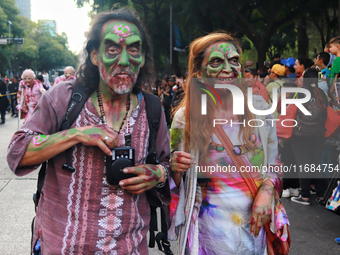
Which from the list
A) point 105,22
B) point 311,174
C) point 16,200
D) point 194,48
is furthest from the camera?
point 311,174

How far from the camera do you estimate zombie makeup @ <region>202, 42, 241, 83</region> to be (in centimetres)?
226

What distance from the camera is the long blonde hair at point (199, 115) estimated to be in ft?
7.27

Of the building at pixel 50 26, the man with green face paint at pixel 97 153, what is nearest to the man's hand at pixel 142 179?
the man with green face paint at pixel 97 153

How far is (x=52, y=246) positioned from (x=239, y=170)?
43.9 inches

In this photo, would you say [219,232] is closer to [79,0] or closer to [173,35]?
[79,0]

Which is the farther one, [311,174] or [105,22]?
[311,174]

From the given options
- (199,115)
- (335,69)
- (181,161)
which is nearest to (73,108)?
(181,161)

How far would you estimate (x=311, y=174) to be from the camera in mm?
5934

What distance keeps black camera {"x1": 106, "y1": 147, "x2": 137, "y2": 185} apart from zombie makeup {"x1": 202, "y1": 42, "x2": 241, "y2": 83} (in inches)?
33.1

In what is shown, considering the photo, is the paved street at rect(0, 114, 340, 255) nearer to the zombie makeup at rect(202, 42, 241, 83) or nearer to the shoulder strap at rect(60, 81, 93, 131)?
the zombie makeup at rect(202, 42, 241, 83)

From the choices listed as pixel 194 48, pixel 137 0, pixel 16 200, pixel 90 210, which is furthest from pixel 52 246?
pixel 137 0

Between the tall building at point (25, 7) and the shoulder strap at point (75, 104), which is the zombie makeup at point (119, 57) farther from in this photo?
the tall building at point (25, 7)

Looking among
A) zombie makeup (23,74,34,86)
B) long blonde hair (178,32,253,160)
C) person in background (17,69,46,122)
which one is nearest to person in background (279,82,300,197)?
long blonde hair (178,32,253,160)

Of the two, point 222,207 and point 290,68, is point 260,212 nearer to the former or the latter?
point 222,207
